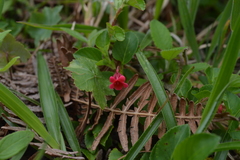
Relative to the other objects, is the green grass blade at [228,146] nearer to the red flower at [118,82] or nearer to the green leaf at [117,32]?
the red flower at [118,82]

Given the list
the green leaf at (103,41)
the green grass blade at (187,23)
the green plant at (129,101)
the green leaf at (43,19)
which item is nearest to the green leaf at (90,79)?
the green plant at (129,101)


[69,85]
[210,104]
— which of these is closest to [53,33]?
[69,85]

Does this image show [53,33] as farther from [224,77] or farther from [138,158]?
[224,77]

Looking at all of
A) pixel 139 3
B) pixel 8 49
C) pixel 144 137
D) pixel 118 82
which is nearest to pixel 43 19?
pixel 8 49

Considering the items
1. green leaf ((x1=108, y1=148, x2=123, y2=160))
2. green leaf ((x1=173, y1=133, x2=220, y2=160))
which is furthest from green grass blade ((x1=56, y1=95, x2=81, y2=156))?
green leaf ((x1=173, y1=133, x2=220, y2=160))

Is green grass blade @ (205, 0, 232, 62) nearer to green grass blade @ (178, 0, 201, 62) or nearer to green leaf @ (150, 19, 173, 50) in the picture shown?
green grass blade @ (178, 0, 201, 62)

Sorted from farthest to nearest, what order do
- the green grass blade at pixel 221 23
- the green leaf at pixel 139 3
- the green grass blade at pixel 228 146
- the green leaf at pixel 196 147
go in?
the green grass blade at pixel 221 23 → the green leaf at pixel 139 3 → the green grass blade at pixel 228 146 → the green leaf at pixel 196 147

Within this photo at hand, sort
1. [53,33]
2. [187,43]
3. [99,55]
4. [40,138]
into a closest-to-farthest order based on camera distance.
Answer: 1. [40,138]
2. [99,55]
3. [187,43]
4. [53,33]
